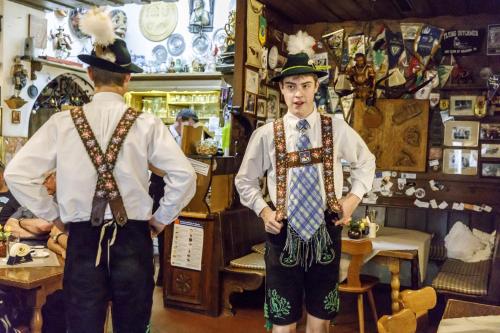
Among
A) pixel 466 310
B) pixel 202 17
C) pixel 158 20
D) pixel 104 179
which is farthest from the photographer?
pixel 158 20

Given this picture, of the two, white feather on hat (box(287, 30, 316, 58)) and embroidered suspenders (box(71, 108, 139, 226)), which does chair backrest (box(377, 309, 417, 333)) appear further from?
white feather on hat (box(287, 30, 316, 58))

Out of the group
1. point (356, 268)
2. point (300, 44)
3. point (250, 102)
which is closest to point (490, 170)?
point (356, 268)

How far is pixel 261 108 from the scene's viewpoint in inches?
196

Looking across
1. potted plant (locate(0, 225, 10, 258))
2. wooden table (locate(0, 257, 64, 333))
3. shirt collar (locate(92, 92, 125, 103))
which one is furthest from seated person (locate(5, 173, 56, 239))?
shirt collar (locate(92, 92, 125, 103))

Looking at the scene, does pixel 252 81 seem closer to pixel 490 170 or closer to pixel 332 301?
pixel 490 170

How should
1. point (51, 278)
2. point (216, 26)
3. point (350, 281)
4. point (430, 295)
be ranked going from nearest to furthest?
point (430, 295) < point (51, 278) < point (350, 281) < point (216, 26)

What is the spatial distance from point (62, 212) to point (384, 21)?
158 inches

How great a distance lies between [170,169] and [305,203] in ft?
2.24

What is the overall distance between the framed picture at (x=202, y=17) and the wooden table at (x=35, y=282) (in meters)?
7.97

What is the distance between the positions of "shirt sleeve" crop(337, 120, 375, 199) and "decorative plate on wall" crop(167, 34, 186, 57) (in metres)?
7.85

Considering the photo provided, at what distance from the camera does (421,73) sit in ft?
16.4

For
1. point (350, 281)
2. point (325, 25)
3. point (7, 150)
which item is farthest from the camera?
point (7, 150)

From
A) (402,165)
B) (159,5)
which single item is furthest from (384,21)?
(159,5)

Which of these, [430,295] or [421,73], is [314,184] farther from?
[421,73]
